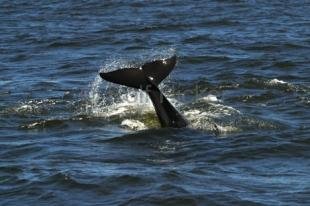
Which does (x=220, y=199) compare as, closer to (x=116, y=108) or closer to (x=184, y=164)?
(x=184, y=164)

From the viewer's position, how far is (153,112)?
1719 cm

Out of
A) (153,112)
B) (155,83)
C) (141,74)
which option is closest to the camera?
(141,74)

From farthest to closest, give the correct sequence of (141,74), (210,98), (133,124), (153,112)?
(210,98), (153,112), (133,124), (141,74)

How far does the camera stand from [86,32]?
99.3ft

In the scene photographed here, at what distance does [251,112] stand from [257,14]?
15249mm

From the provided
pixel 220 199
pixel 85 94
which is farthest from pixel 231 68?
pixel 220 199

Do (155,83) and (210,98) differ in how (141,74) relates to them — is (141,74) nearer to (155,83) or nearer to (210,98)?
(155,83)

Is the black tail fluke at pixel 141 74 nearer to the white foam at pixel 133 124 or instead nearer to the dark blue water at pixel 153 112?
the white foam at pixel 133 124

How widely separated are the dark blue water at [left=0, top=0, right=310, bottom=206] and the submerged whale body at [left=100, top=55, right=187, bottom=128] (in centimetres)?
33

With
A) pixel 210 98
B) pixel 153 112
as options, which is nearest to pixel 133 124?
pixel 153 112

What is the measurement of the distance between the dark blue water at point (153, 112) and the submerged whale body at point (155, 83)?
33cm

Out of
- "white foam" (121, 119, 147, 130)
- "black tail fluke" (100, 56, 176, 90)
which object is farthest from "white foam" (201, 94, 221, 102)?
"black tail fluke" (100, 56, 176, 90)

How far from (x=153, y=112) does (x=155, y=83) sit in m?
1.27

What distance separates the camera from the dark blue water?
40.4 ft
